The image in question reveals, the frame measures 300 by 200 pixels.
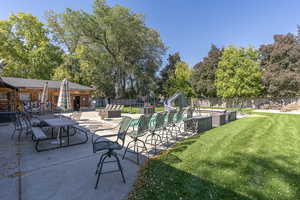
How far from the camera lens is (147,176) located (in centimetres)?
288

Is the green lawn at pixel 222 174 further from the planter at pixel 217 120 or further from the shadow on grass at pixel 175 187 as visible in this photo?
the planter at pixel 217 120

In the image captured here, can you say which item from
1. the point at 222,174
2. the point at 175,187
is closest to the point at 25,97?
the point at 175,187

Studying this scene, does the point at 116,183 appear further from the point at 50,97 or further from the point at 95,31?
the point at 95,31

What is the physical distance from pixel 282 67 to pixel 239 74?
8.78 meters

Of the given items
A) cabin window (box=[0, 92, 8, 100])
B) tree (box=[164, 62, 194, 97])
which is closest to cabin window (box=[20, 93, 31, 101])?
cabin window (box=[0, 92, 8, 100])

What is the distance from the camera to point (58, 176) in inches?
114

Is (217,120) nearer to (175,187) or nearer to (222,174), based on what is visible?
(222,174)

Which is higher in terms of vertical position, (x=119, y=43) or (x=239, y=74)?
(x=119, y=43)

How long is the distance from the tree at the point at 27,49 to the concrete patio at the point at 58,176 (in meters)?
25.9

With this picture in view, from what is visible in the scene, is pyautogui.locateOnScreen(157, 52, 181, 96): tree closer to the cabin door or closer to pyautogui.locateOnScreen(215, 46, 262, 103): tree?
pyautogui.locateOnScreen(215, 46, 262, 103): tree

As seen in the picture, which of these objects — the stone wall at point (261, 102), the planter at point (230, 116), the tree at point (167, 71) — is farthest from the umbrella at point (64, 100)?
the tree at point (167, 71)

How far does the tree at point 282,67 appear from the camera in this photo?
2211 centimetres

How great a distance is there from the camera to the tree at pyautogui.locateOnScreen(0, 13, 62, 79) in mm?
23234

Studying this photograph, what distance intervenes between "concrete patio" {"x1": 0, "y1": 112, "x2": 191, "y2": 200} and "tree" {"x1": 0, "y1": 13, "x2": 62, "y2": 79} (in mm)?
25860
